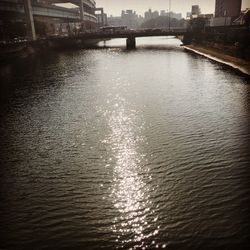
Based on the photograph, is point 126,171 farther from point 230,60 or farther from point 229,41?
point 229,41

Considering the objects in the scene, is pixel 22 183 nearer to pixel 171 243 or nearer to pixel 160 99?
pixel 171 243

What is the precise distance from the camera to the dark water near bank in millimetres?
13320

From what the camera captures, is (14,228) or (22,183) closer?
(14,228)

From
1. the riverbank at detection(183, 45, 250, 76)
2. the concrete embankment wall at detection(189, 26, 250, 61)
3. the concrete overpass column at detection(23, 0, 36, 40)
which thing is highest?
the concrete overpass column at detection(23, 0, 36, 40)

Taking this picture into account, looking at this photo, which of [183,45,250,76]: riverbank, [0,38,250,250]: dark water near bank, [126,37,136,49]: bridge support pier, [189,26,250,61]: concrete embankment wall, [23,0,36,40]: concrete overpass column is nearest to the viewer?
[0,38,250,250]: dark water near bank

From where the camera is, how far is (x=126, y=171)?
18.9m

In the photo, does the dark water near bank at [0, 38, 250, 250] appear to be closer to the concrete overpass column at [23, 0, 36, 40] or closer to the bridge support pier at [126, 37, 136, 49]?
the concrete overpass column at [23, 0, 36, 40]

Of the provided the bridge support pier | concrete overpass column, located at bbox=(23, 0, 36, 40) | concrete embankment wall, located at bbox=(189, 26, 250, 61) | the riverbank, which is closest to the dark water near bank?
the riverbank

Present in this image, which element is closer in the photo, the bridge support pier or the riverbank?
the riverbank

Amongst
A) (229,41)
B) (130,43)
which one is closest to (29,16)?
(130,43)

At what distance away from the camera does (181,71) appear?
57.6m

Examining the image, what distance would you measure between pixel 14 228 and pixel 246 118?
2306 centimetres

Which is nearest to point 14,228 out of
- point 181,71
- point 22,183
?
point 22,183

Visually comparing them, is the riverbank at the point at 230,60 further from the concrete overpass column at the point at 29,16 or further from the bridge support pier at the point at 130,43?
the concrete overpass column at the point at 29,16
